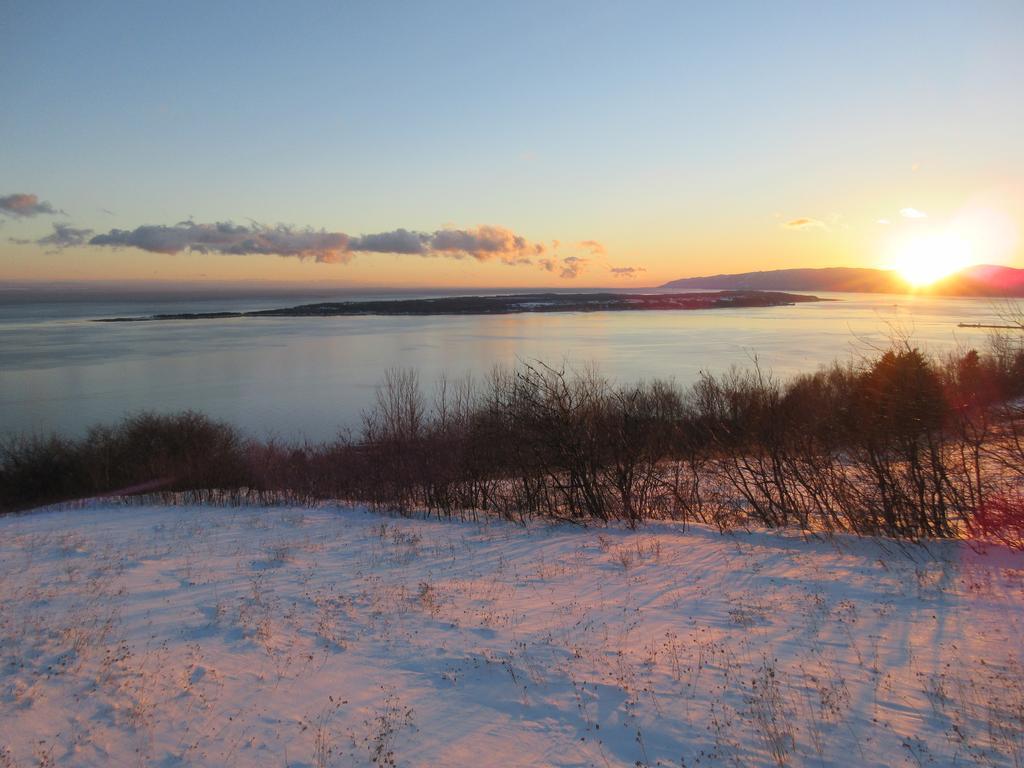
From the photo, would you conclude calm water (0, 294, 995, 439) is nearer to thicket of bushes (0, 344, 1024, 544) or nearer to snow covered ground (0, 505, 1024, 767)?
thicket of bushes (0, 344, 1024, 544)

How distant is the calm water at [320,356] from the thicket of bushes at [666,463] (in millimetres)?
4600

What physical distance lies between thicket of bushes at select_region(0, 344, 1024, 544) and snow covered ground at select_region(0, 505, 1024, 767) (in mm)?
3228

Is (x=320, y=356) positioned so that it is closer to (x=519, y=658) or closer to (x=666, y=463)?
(x=666, y=463)

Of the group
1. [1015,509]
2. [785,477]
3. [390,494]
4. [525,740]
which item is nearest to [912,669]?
[525,740]

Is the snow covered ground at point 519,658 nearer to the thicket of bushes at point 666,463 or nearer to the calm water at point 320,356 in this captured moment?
the thicket of bushes at point 666,463

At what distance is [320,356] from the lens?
62.2 m

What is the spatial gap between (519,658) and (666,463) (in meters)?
13.0

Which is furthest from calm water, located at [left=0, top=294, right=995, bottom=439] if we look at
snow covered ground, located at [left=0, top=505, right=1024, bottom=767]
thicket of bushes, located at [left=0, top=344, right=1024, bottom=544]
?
snow covered ground, located at [left=0, top=505, right=1024, bottom=767]

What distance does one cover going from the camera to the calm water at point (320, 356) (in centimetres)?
3762

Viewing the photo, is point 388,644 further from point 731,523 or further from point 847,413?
point 847,413

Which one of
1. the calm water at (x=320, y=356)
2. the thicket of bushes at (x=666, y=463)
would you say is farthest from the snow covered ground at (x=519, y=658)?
the calm water at (x=320, y=356)

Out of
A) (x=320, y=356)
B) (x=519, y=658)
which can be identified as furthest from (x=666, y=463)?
(x=320, y=356)

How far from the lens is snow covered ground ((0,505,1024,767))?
4.93m

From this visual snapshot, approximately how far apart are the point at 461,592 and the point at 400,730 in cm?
379
